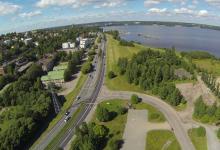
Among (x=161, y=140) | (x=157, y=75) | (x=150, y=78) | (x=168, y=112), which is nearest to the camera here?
(x=161, y=140)

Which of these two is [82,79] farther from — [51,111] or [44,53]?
[44,53]

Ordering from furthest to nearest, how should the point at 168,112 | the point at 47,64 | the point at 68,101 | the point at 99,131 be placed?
the point at 47,64 → the point at 68,101 → the point at 168,112 → the point at 99,131

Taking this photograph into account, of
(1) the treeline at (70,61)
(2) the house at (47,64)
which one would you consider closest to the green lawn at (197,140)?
(1) the treeline at (70,61)

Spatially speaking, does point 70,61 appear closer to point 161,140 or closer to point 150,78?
point 150,78

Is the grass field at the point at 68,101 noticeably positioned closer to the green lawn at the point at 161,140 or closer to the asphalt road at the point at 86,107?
the asphalt road at the point at 86,107

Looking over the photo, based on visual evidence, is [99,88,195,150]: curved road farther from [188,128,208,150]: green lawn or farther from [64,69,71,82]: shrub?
[64,69,71,82]: shrub

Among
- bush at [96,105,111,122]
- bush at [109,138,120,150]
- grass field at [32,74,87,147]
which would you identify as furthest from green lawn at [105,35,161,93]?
bush at [109,138,120,150]

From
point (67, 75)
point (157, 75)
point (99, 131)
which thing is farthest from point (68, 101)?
point (157, 75)
